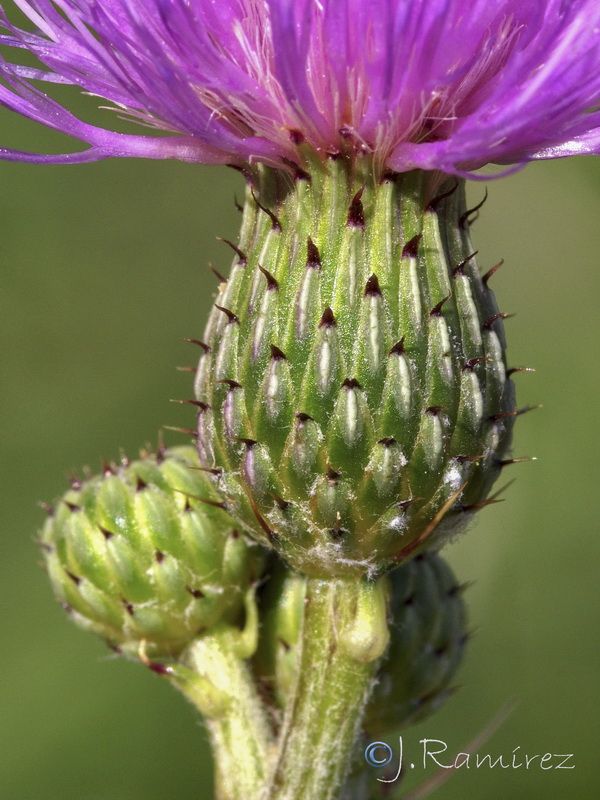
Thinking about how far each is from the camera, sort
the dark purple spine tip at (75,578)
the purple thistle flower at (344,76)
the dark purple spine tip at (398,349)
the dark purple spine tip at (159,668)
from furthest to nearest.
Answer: the dark purple spine tip at (75,578)
the dark purple spine tip at (159,668)
the dark purple spine tip at (398,349)
the purple thistle flower at (344,76)

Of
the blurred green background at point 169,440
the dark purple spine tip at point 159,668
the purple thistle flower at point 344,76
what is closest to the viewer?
the purple thistle flower at point 344,76

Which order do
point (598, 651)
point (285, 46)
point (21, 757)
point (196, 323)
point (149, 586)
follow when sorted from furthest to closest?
point (196, 323) < point (598, 651) < point (21, 757) < point (149, 586) < point (285, 46)

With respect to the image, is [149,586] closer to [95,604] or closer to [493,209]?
[95,604]

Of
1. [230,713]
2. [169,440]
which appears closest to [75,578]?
[230,713]

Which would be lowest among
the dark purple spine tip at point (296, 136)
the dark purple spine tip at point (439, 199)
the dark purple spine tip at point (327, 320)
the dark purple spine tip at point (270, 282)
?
the dark purple spine tip at point (327, 320)

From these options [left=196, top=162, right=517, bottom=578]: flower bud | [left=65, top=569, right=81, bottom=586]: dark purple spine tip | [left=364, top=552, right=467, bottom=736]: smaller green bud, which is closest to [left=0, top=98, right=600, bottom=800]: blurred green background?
[left=364, top=552, right=467, bottom=736]: smaller green bud

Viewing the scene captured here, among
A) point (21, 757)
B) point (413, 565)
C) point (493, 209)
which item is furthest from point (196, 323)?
point (413, 565)

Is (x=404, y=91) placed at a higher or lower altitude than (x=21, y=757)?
higher

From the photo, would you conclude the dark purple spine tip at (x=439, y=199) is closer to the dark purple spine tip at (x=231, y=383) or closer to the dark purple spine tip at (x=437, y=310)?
the dark purple spine tip at (x=437, y=310)

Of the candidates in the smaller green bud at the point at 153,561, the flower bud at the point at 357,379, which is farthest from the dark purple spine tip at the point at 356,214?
the smaller green bud at the point at 153,561
